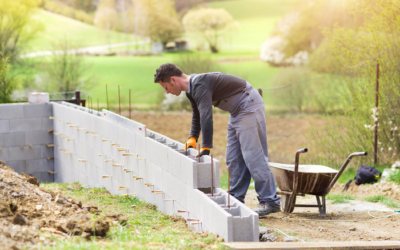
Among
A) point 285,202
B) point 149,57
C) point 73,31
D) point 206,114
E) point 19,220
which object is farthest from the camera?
point 73,31

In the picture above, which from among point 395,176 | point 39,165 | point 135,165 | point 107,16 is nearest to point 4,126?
point 39,165

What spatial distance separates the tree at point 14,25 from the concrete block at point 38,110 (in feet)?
49.1

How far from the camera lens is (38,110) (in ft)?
28.3

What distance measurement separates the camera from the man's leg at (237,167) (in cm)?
441

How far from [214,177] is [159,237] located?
808mm

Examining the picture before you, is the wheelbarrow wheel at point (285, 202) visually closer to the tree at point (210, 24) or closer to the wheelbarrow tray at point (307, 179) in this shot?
the wheelbarrow tray at point (307, 179)

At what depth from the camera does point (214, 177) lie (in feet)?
12.6

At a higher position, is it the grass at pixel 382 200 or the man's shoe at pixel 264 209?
the man's shoe at pixel 264 209

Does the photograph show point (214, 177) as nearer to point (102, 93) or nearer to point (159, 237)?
point (159, 237)

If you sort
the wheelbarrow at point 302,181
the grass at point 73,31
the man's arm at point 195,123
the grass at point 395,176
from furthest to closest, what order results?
1. the grass at point 73,31
2. the grass at point 395,176
3. the wheelbarrow at point 302,181
4. the man's arm at point 195,123

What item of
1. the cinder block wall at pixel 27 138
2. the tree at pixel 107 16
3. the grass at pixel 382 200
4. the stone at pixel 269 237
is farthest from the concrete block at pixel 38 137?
the tree at pixel 107 16

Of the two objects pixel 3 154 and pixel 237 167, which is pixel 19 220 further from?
pixel 3 154

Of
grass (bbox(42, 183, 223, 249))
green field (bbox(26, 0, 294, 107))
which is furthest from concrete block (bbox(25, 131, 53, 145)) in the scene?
Answer: green field (bbox(26, 0, 294, 107))

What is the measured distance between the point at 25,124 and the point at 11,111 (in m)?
0.39
